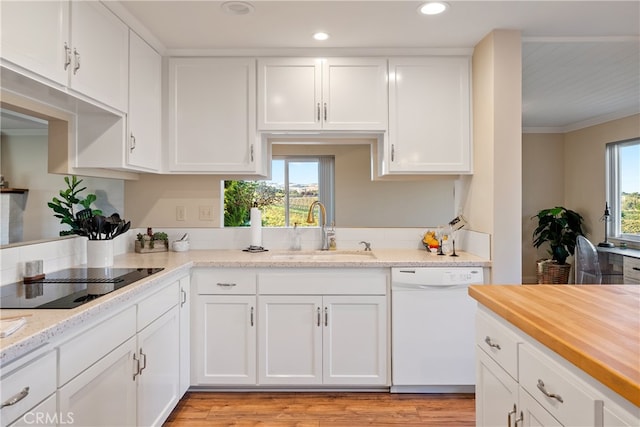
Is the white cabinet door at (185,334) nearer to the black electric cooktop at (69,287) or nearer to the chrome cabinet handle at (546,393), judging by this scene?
the black electric cooktop at (69,287)

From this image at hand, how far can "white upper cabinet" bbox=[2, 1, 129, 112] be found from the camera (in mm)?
1418

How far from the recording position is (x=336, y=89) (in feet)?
8.92

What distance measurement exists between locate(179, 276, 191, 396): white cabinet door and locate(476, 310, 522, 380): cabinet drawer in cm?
164

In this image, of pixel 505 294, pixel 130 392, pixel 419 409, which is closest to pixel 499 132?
pixel 505 294

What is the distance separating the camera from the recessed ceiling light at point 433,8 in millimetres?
2123

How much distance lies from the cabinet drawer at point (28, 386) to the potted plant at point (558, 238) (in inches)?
226

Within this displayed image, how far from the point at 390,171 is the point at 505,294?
1.42 m

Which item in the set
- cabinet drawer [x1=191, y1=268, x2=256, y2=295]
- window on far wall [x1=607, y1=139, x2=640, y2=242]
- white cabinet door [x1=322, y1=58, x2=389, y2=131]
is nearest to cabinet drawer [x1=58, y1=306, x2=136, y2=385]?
cabinet drawer [x1=191, y1=268, x2=256, y2=295]

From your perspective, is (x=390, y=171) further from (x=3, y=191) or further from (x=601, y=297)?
(x=3, y=191)

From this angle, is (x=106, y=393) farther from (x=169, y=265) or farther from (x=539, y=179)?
(x=539, y=179)

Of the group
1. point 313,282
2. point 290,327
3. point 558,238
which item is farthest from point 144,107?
point 558,238

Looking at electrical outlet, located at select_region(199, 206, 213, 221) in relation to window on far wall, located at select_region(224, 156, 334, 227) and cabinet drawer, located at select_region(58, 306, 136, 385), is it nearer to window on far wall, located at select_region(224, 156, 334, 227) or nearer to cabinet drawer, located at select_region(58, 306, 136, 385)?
cabinet drawer, located at select_region(58, 306, 136, 385)

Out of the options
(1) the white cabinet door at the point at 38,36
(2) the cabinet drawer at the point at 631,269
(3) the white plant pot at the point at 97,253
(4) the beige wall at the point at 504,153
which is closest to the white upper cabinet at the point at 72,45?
(1) the white cabinet door at the point at 38,36

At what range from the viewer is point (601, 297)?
4.64ft
